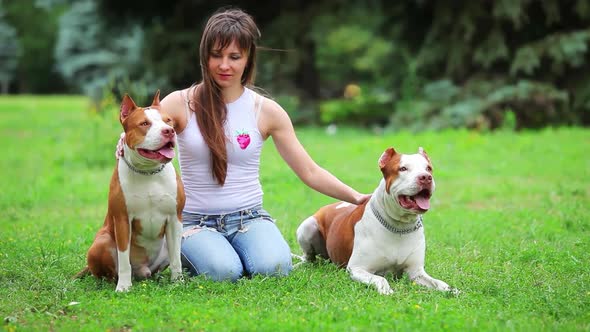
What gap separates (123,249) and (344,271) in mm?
1519

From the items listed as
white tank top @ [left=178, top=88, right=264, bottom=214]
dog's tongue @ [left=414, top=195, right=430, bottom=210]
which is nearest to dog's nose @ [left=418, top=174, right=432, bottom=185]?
dog's tongue @ [left=414, top=195, right=430, bottom=210]

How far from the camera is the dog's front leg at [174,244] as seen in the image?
4.64 meters

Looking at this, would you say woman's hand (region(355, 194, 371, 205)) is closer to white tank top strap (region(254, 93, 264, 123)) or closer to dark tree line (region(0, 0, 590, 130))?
white tank top strap (region(254, 93, 264, 123))

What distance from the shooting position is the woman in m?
4.98

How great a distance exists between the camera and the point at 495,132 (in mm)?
13164

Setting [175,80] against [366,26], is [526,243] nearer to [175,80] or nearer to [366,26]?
[175,80]

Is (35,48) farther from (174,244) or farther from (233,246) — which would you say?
(174,244)

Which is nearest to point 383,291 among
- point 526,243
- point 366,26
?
point 526,243

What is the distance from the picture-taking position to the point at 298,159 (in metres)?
5.35

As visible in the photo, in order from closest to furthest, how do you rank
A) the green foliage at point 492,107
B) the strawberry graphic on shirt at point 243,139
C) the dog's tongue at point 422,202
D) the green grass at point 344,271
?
the green grass at point 344,271
the dog's tongue at point 422,202
the strawberry graphic on shirt at point 243,139
the green foliage at point 492,107

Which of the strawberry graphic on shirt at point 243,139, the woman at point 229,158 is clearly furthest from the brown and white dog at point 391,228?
the strawberry graphic on shirt at point 243,139

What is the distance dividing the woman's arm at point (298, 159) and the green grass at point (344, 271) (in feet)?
1.84

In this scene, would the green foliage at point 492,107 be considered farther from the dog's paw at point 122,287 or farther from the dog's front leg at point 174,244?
the dog's paw at point 122,287

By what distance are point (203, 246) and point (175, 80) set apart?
489 inches
